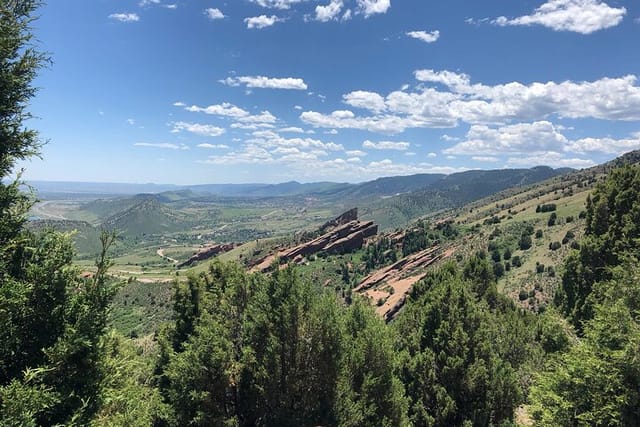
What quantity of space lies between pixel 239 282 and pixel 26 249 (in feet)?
38.0

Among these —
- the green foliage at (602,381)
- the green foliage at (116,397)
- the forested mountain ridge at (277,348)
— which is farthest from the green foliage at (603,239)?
the green foliage at (116,397)

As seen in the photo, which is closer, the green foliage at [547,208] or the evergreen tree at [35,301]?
the evergreen tree at [35,301]

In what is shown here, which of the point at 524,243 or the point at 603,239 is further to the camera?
the point at 524,243

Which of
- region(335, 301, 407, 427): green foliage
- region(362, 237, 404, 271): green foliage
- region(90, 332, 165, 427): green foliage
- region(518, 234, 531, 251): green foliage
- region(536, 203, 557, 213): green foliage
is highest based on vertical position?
region(536, 203, 557, 213): green foliage

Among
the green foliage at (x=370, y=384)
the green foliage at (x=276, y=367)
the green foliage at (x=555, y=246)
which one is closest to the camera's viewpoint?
the green foliage at (x=276, y=367)

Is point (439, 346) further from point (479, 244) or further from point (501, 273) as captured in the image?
point (479, 244)

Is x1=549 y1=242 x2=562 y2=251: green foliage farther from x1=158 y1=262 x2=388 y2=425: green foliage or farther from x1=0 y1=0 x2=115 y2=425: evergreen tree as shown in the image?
x1=0 y1=0 x2=115 y2=425: evergreen tree

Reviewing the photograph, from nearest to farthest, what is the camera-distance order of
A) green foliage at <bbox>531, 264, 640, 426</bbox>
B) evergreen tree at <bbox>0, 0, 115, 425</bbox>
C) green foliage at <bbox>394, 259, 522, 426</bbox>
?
evergreen tree at <bbox>0, 0, 115, 425</bbox> < green foliage at <bbox>531, 264, 640, 426</bbox> < green foliage at <bbox>394, 259, 522, 426</bbox>

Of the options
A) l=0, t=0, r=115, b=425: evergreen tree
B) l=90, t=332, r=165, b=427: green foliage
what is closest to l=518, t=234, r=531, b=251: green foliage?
l=90, t=332, r=165, b=427: green foliage

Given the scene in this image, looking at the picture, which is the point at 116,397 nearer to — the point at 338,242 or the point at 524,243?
the point at 524,243

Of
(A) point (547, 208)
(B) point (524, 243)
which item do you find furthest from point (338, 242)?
(B) point (524, 243)

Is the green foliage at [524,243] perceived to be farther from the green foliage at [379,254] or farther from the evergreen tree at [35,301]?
the evergreen tree at [35,301]

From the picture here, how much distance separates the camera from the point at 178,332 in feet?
81.3

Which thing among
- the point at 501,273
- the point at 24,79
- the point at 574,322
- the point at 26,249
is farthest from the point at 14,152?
the point at 501,273
